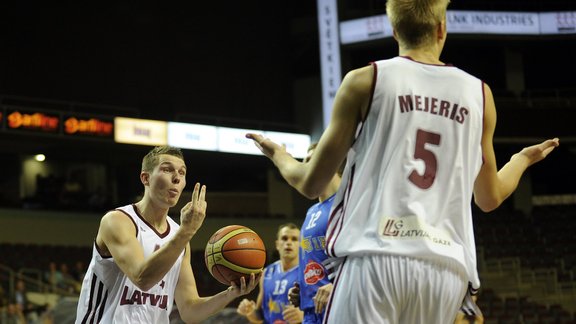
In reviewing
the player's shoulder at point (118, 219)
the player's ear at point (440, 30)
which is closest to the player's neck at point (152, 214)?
the player's shoulder at point (118, 219)

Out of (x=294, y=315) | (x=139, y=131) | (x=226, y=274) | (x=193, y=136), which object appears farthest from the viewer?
(x=193, y=136)

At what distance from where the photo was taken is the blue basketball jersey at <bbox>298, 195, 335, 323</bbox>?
17.6 feet

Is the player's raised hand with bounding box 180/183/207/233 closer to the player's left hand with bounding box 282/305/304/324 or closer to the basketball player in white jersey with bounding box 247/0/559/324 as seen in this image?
the basketball player in white jersey with bounding box 247/0/559/324

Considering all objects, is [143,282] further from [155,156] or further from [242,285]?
[155,156]

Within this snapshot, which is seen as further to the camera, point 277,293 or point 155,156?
point 277,293

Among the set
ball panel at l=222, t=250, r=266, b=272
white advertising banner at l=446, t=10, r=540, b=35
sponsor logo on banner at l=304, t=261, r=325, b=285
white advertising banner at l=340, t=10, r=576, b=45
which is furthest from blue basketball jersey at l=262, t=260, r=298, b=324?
white advertising banner at l=446, t=10, r=540, b=35

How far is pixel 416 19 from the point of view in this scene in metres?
2.74

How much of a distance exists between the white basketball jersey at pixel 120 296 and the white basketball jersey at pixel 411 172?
1.79 metres

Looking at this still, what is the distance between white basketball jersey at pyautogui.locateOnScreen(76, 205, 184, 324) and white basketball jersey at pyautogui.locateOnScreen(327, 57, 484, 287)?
1.79 metres

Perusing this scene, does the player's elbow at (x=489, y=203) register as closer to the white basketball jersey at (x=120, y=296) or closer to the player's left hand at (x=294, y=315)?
the white basketball jersey at (x=120, y=296)

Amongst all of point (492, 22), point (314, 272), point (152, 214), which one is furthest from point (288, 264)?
point (492, 22)

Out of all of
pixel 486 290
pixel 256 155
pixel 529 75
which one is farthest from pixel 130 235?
pixel 529 75

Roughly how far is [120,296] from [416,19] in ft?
7.56

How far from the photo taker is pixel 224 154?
2198 centimetres
